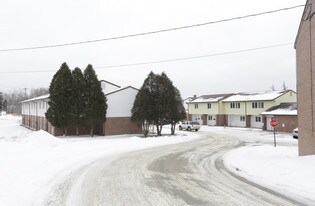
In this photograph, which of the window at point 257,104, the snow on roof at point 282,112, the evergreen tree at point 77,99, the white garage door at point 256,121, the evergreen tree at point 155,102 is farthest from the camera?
the white garage door at point 256,121

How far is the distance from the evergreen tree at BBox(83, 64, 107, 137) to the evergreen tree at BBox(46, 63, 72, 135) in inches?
72.2

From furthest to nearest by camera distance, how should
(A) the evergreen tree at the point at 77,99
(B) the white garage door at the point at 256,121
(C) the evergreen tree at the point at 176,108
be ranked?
(B) the white garage door at the point at 256,121 → (C) the evergreen tree at the point at 176,108 → (A) the evergreen tree at the point at 77,99

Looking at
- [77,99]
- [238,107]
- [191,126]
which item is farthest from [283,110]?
[77,99]

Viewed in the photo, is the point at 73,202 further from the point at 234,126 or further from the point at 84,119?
the point at 234,126

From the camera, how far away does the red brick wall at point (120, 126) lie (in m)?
38.3

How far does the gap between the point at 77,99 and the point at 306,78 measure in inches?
986

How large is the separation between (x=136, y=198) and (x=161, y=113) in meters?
29.1

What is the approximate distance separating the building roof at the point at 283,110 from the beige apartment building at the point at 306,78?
2763 centimetres

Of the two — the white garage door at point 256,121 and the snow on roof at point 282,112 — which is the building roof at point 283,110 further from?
the white garage door at point 256,121

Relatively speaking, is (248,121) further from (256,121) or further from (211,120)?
(211,120)

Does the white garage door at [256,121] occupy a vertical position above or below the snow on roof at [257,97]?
below

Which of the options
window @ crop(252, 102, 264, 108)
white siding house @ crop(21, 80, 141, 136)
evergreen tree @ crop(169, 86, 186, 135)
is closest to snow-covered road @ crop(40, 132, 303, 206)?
evergreen tree @ crop(169, 86, 186, 135)

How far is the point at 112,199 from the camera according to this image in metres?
8.53

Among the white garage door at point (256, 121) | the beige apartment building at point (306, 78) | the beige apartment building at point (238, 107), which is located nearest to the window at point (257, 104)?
the beige apartment building at point (238, 107)
